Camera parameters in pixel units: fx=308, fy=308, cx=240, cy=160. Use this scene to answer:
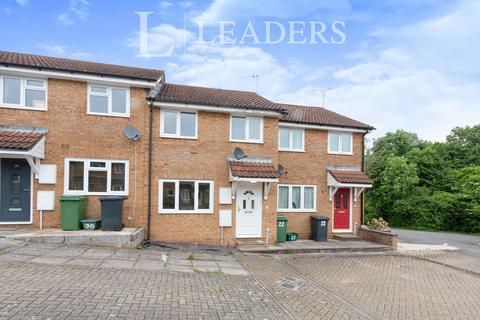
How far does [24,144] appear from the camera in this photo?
8984mm

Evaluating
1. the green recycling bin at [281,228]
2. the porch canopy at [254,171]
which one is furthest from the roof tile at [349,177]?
the porch canopy at [254,171]

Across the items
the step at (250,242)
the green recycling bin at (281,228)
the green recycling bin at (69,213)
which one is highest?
the green recycling bin at (69,213)

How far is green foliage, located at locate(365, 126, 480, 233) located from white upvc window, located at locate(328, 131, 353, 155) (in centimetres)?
1490

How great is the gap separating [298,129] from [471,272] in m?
7.84

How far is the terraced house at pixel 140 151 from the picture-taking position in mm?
9758

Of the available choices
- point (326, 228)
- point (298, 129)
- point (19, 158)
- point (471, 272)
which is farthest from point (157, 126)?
point (471, 272)

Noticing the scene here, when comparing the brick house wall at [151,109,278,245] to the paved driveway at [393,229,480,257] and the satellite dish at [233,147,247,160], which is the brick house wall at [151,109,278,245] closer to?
the satellite dish at [233,147,247,160]

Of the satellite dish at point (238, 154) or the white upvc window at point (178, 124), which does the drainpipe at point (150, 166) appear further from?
the satellite dish at point (238, 154)

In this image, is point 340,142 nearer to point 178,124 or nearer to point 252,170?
point 252,170

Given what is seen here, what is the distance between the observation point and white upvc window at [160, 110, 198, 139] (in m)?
11.0

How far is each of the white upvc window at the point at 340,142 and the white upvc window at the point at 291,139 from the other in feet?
4.58

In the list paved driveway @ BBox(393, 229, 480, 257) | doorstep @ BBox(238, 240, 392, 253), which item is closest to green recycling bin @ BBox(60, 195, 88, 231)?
doorstep @ BBox(238, 240, 392, 253)

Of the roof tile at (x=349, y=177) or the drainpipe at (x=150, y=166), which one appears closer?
the drainpipe at (x=150, y=166)

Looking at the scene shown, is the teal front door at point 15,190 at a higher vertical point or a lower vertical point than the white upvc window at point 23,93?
lower
